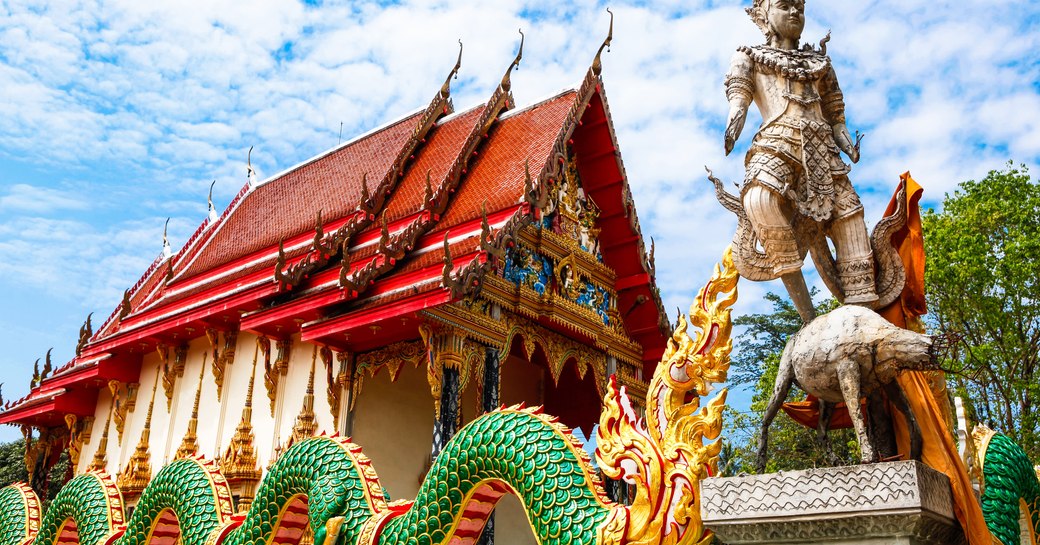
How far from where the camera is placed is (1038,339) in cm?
1303

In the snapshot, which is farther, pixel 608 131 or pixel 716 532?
pixel 608 131

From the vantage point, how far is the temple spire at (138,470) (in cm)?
1183

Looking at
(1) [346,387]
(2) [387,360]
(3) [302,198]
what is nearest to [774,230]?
(2) [387,360]

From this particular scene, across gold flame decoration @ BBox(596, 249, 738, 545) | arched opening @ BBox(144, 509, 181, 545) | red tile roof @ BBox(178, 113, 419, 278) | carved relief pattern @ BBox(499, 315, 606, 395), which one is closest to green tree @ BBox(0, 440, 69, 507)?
red tile roof @ BBox(178, 113, 419, 278)

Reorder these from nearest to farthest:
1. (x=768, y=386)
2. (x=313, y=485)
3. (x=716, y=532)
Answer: (x=716, y=532) < (x=313, y=485) < (x=768, y=386)

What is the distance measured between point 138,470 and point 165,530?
220 inches

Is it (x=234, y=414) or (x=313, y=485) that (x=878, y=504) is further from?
(x=234, y=414)

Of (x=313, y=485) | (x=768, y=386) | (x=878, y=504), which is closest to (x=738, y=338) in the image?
(x=768, y=386)

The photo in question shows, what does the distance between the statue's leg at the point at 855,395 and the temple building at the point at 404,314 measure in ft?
17.4

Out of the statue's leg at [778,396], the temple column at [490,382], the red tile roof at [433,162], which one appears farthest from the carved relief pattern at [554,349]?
the statue's leg at [778,396]

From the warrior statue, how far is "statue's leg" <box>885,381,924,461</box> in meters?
0.48

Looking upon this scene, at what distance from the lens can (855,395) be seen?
343 cm

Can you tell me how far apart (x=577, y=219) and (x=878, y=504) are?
822cm

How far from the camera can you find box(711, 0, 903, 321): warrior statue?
3.90 meters
